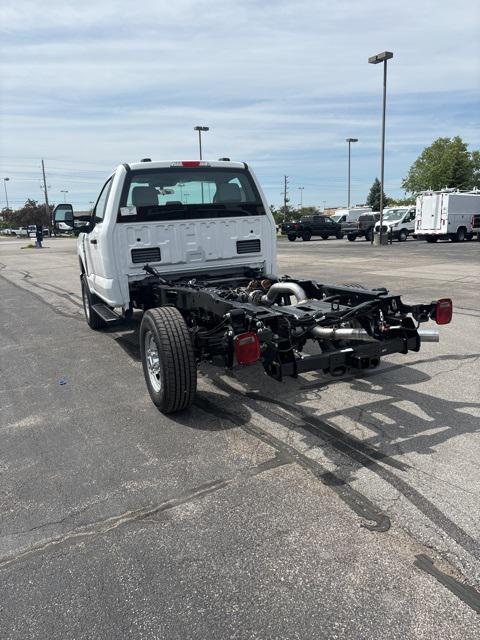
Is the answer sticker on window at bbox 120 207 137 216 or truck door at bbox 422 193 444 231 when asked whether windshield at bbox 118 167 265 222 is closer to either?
sticker on window at bbox 120 207 137 216

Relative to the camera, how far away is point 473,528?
2758 millimetres

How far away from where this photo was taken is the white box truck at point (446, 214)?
29.4 m

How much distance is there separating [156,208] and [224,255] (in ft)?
3.26

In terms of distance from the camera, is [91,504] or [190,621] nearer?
[190,621]

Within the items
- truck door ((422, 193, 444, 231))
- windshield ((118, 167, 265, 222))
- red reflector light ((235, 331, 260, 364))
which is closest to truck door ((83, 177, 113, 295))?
windshield ((118, 167, 265, 222))

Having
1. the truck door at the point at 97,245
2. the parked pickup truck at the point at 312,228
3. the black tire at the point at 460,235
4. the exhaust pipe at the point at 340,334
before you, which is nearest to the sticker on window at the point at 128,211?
the truck door at the point at 97,245

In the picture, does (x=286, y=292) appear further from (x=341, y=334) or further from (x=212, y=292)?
(x=341, y=334)

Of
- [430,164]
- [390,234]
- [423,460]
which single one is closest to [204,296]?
[423,460]

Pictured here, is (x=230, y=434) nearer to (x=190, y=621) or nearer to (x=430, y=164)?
(x=190, y=621)

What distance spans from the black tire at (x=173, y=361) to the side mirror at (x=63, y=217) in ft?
11.6

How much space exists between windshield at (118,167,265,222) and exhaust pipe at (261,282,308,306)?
5.56 ft

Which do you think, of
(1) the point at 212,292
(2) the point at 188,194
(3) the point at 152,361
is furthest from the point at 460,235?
(3) the point at 152,361

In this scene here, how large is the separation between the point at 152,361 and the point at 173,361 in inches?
24.4

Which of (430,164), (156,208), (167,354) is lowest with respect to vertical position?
(167,354)
